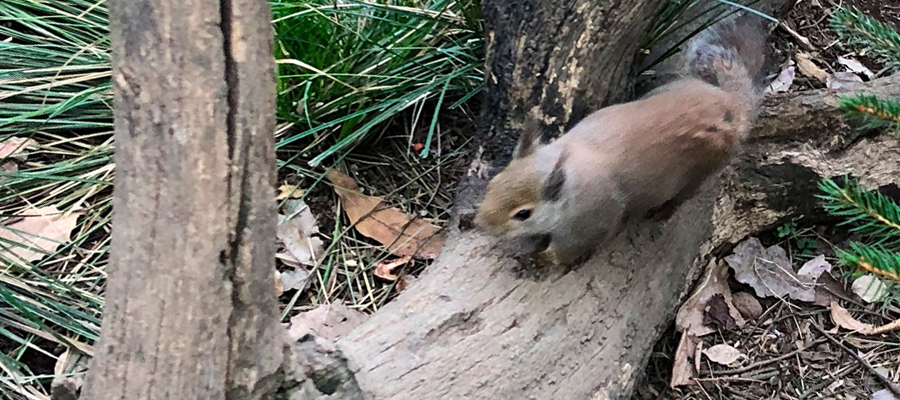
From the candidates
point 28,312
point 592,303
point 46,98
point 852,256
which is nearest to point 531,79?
point 592,303

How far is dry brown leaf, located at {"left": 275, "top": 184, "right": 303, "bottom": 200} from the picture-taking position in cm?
265

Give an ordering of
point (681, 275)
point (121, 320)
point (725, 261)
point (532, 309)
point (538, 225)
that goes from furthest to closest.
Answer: point (725, 261), point (681, 275), point (538, 225), point (532, 309), point (121, 320)

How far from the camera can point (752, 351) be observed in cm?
249

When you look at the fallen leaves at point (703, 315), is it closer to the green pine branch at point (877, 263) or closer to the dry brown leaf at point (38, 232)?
the green pine branch at point (877, 263)

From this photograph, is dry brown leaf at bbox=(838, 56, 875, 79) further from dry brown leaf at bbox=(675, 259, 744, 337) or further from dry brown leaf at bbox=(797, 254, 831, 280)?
dry brown leaf at bbox=(675, 259, 744, 337)

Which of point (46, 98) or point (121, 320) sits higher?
point (46, 98)

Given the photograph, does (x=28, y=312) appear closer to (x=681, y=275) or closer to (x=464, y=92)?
(x=464, y=92)

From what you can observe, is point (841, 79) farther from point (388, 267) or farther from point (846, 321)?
point (388, 267)

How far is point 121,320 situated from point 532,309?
98cm

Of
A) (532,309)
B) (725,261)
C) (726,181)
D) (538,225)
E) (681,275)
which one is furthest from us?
(725,261)

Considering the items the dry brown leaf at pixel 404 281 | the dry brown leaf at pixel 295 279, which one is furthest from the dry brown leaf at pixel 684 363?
the dry brown leaf at pixel 295 279

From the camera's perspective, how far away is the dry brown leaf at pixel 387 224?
102 inches

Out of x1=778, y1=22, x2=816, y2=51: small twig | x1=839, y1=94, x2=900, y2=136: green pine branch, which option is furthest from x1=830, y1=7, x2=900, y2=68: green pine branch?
x1=778, y1=22, x2=816, y2=51: small twig

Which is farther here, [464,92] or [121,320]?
[464,92]
